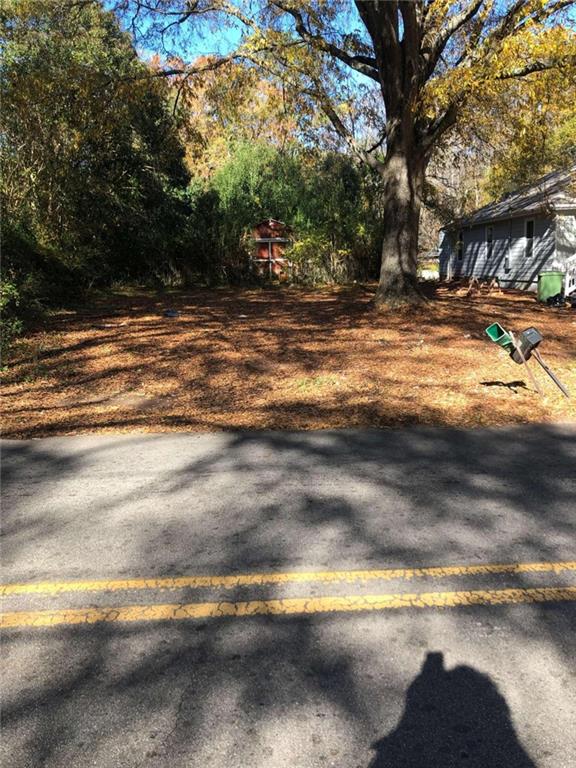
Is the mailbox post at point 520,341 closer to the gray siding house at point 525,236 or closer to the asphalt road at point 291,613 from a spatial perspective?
the asphalt road at point 291,613

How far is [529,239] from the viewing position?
75.2ft

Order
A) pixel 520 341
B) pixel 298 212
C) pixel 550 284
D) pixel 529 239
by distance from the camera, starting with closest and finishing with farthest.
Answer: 1. pixel 520 341
2. pixel 550 284
3. pixel 529 239
4. pixel 298 212

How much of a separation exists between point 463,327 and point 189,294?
1248 centimetres

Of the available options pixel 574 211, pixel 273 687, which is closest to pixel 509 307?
pixel 574 211

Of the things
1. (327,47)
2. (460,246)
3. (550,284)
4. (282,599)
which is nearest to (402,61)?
(327,47)

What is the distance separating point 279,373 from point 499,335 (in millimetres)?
3380

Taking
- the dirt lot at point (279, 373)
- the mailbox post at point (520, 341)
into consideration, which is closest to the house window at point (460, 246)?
the dirt lot at point (279, 373)

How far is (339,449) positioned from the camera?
228 inches

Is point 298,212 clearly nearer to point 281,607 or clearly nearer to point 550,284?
point 550,284

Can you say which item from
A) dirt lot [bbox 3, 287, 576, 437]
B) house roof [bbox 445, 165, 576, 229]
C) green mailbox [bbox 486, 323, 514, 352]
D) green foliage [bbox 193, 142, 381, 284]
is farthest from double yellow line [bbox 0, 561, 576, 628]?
green foliage [bbox 193, 142, 381, 284]

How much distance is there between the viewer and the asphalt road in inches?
89.1

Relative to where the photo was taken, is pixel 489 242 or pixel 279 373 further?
pixel 489 242

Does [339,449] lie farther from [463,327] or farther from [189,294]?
[189,294]

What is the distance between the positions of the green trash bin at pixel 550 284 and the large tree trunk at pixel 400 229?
5.98 metres
